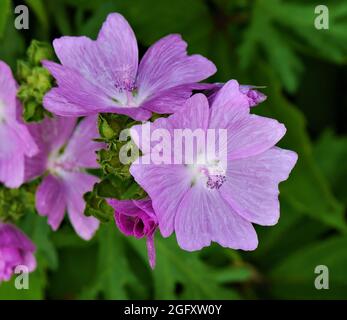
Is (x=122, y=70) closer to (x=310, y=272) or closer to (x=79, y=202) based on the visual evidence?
(x=79, y=202)

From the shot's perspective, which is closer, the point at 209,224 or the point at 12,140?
the point at 209,224

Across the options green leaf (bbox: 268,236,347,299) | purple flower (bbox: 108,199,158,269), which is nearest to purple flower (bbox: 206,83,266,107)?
purple flower (bbox: 108,199,158,269)

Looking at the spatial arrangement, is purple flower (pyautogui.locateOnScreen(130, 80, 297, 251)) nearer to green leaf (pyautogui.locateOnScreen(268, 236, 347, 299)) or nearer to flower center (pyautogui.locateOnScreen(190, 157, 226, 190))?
flower center (pyautogui.locateOnScreen(190, 157, 226, 190))

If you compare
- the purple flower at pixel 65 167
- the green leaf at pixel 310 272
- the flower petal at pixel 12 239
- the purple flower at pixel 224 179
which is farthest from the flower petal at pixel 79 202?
the green leaf at pixel 310 272

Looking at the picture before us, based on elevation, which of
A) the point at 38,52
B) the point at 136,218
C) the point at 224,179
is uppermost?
the point at 38,52

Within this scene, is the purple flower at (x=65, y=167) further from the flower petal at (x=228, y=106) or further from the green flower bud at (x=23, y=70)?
the flower petal at (x=228, y=106)

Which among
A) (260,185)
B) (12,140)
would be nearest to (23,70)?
(12,140)
